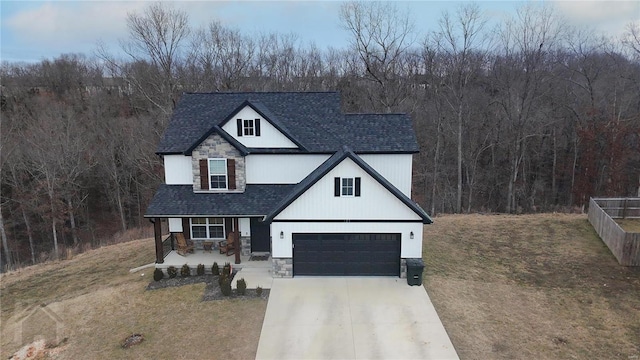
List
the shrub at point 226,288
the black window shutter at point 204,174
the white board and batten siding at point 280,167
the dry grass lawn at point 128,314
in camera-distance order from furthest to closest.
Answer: the white board and batten siding at point 280,167 < the black window shutter at point 204,174 < the shrub at point 226,288 < the dry grass lawn at point 128,314

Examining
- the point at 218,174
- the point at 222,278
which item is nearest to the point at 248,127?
the point at 218,174

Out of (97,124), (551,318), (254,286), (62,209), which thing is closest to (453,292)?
(551,318)

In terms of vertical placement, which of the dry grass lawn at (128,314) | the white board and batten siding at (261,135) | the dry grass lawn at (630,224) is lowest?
the dry grass lawn at (128,314)

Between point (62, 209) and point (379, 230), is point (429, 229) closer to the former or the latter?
point (379, 230)

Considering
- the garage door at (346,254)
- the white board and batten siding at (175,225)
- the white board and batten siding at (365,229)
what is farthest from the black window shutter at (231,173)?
the garage door at (346,254)

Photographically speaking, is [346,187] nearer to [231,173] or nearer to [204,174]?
[231,173]

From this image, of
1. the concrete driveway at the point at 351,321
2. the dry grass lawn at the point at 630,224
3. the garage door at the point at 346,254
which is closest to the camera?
the concrete driveway at the point at 351,321

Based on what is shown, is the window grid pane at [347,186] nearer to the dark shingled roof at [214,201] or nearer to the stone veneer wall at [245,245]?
the dark shingled roof at [214,201]

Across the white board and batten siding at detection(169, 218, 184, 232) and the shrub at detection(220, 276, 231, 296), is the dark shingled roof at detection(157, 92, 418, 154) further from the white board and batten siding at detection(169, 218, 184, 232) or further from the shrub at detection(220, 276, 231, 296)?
the shrub at detection(220, 276, 231, 296)

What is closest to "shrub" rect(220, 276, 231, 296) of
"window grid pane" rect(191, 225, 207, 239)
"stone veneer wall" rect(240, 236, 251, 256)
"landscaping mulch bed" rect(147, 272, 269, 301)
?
"landscaping mulch bed" rect(147, 272, 269, 301)
